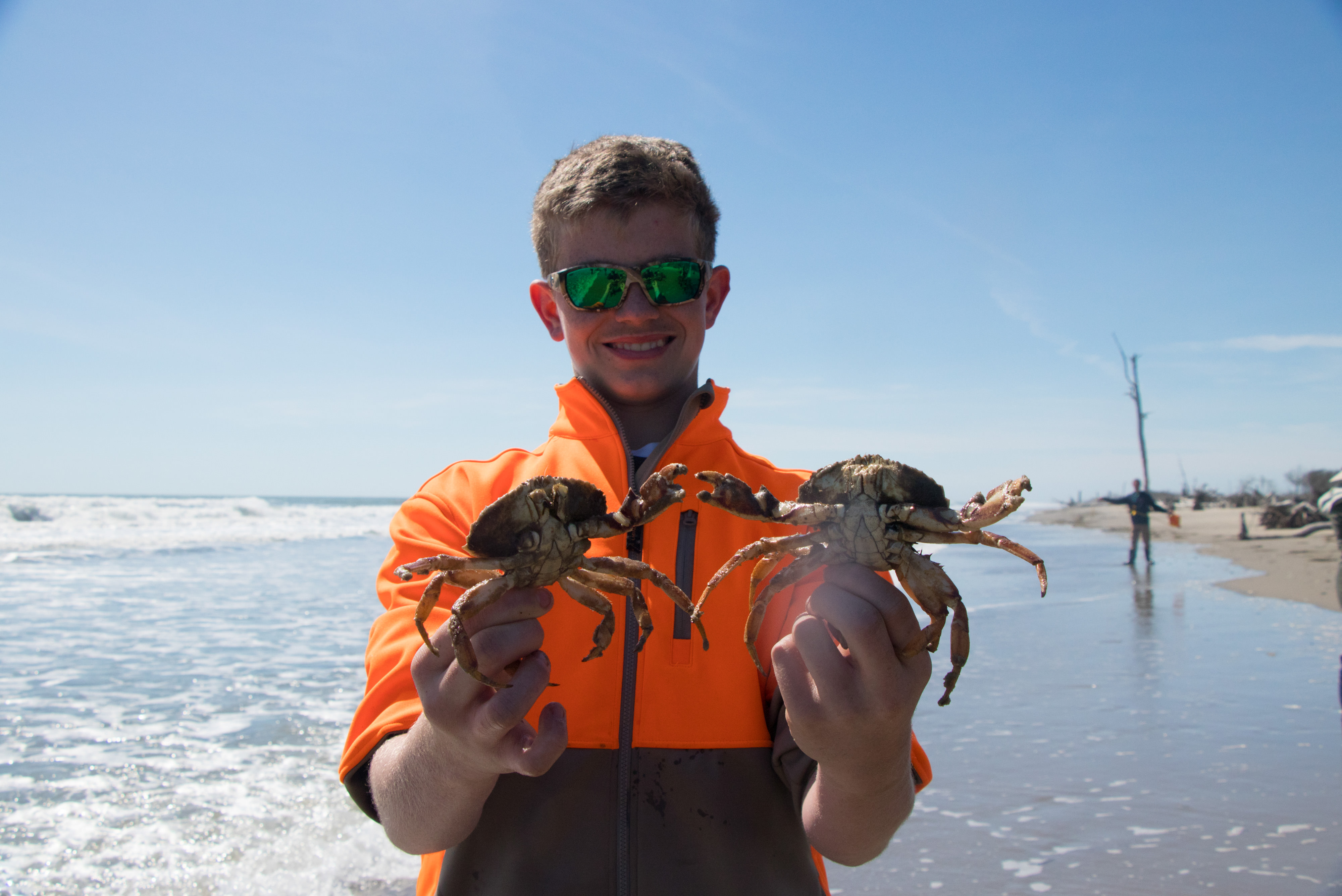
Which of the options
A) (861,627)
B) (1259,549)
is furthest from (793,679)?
(1259,549)

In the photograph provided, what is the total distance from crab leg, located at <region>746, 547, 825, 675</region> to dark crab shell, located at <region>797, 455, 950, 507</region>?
0.17m

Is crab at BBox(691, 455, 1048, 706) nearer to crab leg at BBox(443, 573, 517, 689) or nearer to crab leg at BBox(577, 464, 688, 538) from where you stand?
crab leg at BBox(577, 464, 688, 538)

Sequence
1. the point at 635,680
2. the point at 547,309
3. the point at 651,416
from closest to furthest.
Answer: the point at 635,680 → the point at 651,416 → the point at 547,309

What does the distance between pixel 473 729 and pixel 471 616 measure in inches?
11.9

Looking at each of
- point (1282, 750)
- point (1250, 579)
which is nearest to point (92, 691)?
point (1282, 750)

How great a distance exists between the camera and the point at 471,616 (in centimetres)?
220

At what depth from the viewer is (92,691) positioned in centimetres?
866

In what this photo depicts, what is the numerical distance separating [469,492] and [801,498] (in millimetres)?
1366

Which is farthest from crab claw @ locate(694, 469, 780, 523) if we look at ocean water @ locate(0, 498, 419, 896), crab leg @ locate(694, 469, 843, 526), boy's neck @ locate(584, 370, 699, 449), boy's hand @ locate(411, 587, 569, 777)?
ocean water @ locate(0, 498, 419, 896)

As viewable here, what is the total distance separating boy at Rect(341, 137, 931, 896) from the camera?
214 cm

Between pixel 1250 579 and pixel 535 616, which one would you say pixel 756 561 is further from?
pixel 1250 579

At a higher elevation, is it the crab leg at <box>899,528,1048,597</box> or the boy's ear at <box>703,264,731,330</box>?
the boy's ear at <box>703,264,731,330</box>

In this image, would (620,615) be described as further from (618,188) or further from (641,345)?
(618,188)

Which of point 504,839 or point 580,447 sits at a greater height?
point 580,447
